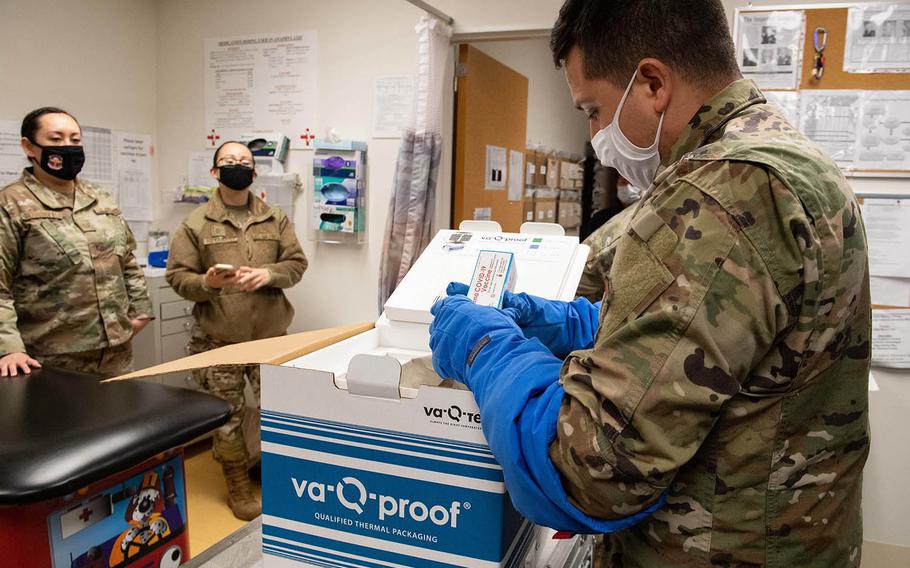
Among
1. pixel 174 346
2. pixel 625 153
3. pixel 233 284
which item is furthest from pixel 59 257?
pixel 625 153

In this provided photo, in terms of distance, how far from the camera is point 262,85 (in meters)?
3.36

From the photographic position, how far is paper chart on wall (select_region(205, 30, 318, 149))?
3234 mm

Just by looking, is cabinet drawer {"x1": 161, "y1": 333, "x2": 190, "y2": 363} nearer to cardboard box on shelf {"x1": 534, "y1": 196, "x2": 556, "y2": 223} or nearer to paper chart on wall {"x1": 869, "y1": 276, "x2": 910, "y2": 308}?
cardboard box on shelf {"x1": 534, "y1": 196, "x2": 556, "y2": 223}

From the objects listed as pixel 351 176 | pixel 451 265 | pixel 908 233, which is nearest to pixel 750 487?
pixel 451 265

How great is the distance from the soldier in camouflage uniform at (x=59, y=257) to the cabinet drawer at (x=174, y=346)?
67cm

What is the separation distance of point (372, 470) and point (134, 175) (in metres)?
3.50

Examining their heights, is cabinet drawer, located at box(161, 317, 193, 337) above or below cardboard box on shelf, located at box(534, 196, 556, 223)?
below

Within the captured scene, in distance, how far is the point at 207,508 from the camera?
2.88 meters

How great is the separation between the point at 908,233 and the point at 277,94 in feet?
9.49

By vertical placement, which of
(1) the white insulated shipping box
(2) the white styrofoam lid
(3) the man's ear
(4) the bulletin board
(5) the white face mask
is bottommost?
(1) the white insulated shipping box

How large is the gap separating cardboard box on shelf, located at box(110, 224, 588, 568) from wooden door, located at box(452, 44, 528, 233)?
232 centimetres

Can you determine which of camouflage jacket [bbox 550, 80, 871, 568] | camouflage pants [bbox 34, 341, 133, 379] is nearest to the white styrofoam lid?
camouflage jacket [bbox 550, 80, 871, 568]

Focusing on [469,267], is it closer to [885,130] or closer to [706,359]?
[706,359]

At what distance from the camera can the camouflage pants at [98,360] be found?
2.42m
